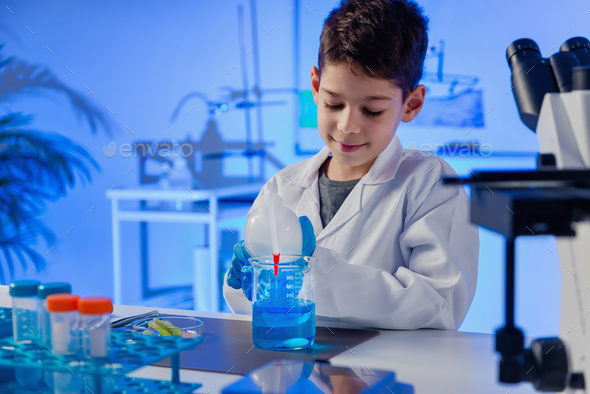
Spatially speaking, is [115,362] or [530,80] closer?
[115,362]

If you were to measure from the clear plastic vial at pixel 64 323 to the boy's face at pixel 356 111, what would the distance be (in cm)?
61

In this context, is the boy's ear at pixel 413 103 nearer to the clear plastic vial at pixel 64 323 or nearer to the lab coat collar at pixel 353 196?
the lab coat collar at pixel 353 196

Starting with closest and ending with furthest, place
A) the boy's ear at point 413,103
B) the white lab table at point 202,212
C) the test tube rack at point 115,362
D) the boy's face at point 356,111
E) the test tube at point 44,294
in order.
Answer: the test tube rack at point 115,362, the test tube at point 44,294, the boy's face at point 356,111, the boy's ear at point 413,103, the white lab table at point 202,212

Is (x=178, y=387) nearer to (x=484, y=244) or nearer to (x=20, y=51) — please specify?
(x=484, y=244)

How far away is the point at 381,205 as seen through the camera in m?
1.17

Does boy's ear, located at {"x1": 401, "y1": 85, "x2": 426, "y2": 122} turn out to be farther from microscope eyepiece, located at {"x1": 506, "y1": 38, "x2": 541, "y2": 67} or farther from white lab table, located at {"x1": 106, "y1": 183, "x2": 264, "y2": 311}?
white lab table, located at {"x1": 106, "y1": 183, "x2": 264, "y2": 311}

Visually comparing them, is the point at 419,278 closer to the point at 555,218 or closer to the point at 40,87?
the point at 555,218

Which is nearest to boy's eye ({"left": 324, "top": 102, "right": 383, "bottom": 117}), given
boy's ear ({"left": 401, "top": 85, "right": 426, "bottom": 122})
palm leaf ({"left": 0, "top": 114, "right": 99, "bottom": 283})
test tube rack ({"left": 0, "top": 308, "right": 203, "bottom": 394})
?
boy's ear ({"left": 401, "top": 85, "right": 426, "bottom": 122})

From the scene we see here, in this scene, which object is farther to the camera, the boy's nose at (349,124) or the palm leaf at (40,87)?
the palm leaf at (40,87)

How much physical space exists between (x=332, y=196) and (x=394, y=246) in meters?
0.20

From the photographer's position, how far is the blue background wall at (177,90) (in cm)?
242

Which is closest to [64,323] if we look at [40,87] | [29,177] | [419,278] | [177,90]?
[419,278]

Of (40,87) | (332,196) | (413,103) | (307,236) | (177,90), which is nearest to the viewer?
(307,236)

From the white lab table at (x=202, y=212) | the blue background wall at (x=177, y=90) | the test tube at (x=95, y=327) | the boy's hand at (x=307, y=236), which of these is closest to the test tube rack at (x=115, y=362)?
the test tube at (x=95, y=327)
